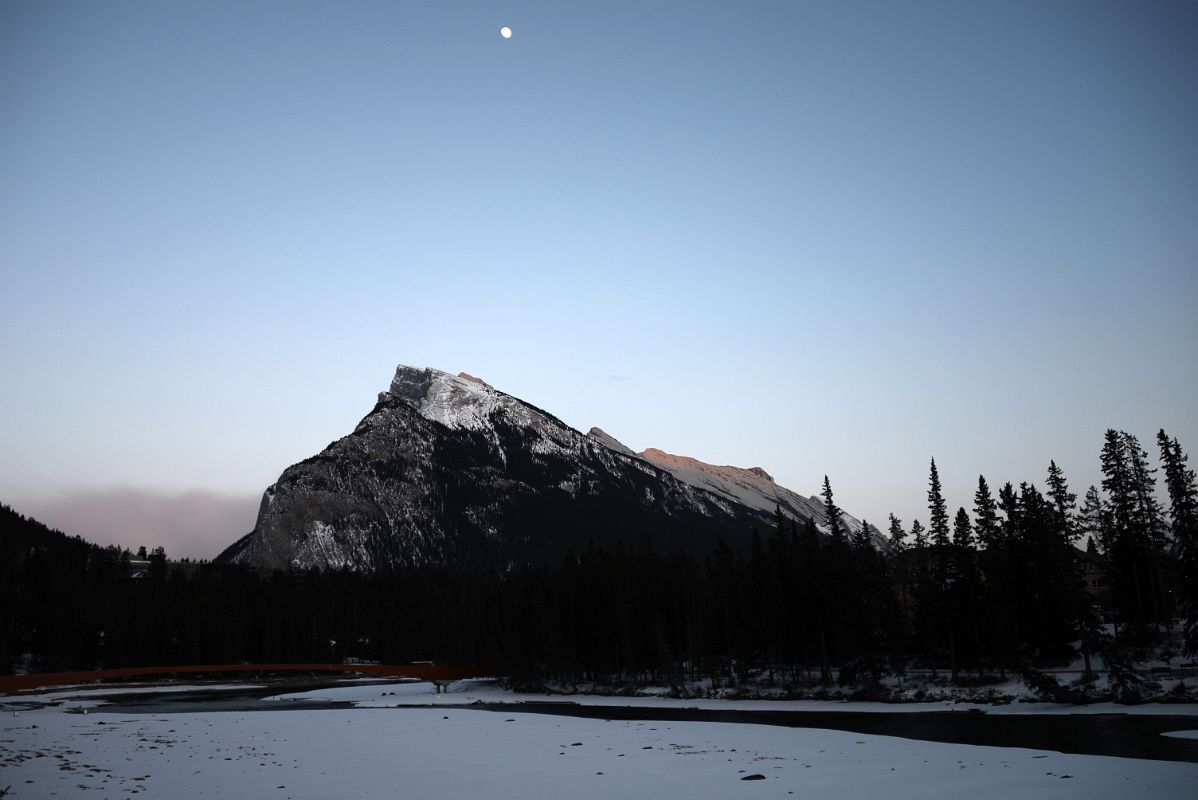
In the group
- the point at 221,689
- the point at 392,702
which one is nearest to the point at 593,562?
the point at 392,702

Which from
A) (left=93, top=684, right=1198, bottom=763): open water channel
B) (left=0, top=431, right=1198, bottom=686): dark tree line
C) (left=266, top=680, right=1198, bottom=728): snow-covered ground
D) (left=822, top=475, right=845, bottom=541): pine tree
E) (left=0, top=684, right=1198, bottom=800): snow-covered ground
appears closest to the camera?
(left=0, top=684, right=1198, bottom=800): snow-covered ground

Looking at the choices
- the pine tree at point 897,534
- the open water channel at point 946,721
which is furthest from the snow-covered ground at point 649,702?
the pine tree at point 897,534

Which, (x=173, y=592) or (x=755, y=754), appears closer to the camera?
(x=755, y=754)

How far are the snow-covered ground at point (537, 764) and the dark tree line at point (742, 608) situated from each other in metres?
31.6

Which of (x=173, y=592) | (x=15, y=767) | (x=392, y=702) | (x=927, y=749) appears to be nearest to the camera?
(x=15, y=767)

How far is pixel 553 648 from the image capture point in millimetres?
98000

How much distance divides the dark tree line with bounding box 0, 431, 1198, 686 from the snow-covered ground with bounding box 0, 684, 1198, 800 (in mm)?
31576

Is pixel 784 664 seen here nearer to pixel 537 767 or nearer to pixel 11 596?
pixel 537 767

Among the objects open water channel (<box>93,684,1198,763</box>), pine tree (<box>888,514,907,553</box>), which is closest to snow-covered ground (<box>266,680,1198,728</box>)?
open water channel (<box>93,684,1198,763</box>)

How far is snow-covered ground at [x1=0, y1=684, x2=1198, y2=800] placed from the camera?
79.1 feet

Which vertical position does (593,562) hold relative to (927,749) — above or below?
above

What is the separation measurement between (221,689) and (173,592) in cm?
5911

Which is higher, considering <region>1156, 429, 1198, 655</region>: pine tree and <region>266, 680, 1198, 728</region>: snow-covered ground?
<region>1156, 429, 1198, 655</region>: pine tree

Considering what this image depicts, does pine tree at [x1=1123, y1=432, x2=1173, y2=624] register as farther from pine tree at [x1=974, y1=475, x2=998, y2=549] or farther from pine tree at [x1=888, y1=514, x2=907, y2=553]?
pine tree at [x1=888, y1=514, x2=907, y2=553]
